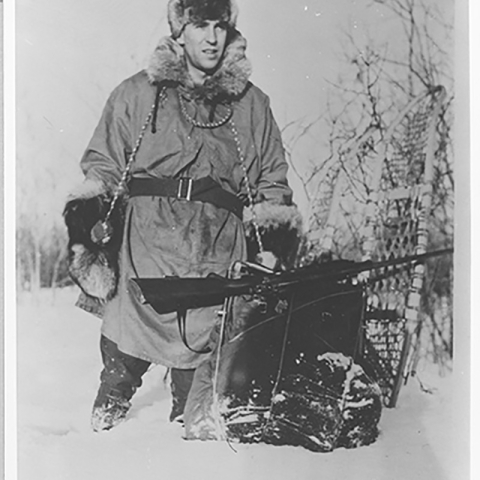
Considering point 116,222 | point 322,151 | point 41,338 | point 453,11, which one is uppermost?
point 453,11

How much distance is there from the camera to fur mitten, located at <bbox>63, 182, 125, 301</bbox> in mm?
1191

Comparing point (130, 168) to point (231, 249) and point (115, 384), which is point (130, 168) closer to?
point (231, 249)

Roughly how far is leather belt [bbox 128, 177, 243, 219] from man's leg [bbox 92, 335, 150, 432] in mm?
282

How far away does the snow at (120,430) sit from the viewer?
1.19 metres

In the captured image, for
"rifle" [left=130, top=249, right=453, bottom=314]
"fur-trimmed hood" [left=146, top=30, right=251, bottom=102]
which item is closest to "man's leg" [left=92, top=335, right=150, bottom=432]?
"rifle" [left=130, top=249, right=453, bottom=314]

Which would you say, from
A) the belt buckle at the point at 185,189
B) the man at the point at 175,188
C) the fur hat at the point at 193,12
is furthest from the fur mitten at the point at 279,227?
the fur hat at the point at 193,12

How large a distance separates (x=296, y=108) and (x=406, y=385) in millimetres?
547

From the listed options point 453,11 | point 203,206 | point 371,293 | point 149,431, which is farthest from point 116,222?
point 453,11

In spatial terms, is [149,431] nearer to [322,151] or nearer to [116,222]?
[116,222]

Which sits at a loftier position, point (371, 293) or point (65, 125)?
point (65, 125)

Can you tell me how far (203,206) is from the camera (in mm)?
1192

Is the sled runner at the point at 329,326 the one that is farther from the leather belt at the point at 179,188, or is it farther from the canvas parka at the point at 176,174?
the leather belt at the point at 179,188

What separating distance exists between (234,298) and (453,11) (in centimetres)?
67

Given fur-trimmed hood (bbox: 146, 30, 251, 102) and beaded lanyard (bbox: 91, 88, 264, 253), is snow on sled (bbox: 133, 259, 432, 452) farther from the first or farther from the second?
fur-trimmed hood (bbox: 146, 30, 251, 102)
